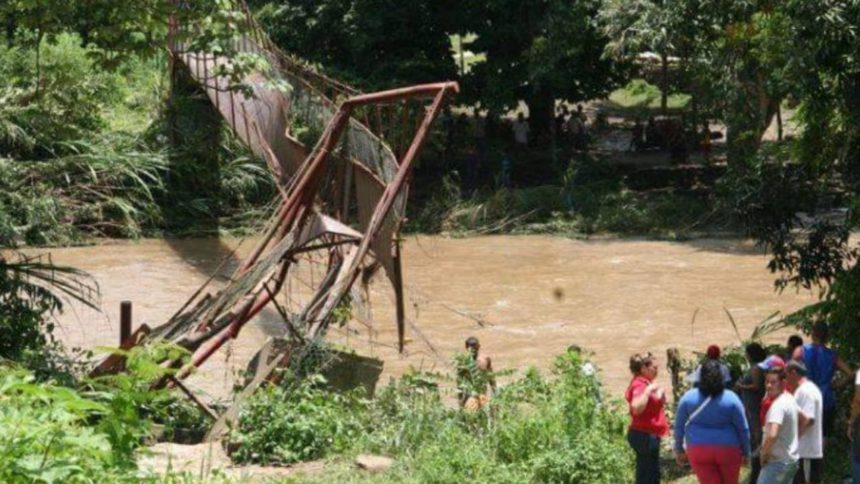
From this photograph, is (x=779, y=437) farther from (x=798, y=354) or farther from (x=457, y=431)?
(x=457, y=431)

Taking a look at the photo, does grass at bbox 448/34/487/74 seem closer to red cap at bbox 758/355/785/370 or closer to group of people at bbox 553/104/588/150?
group of people at bbox 553/104/588/150

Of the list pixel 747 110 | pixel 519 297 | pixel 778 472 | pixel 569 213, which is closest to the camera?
pixel 778 472

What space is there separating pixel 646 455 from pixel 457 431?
73.2 inches

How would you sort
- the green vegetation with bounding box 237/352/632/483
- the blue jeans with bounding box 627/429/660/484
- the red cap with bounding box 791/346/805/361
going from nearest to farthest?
the blue jeans with bounding box 627/429/660/484, the green vegetation with bounding box 237/352/632/483, the red cap with bounding box 791/346/805/361

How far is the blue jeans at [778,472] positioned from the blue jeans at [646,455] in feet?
3.03

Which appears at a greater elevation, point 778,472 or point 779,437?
point 779,437

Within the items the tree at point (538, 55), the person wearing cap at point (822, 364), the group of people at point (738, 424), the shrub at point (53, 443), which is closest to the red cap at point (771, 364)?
the group of people at point (738, 424)

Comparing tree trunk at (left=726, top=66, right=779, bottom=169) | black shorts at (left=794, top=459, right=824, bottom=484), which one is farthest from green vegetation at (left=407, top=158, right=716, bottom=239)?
black shorts at (left=794, top=459, right=824, bottom=484)

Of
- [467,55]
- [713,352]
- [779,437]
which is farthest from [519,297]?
[467,55]

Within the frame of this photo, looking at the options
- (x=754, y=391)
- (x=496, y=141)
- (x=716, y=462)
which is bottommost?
(x=716, y=462)

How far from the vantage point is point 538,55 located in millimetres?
31141

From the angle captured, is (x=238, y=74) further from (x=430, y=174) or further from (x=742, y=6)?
(x=430, y=174)

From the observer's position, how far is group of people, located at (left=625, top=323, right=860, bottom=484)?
912 centimetres

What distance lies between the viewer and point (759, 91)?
28297mm
